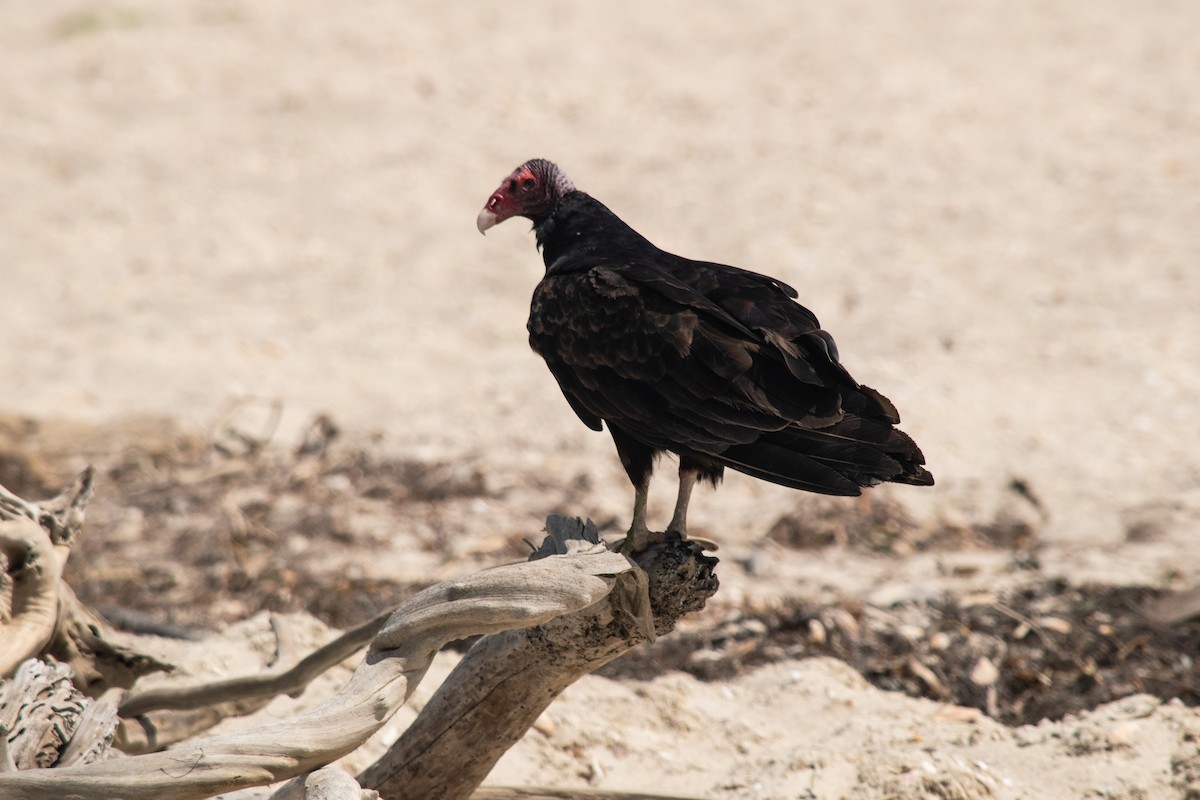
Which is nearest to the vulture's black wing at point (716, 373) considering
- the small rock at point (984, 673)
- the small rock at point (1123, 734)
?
the small rock at point (1123, 734)

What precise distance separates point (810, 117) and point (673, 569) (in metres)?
6.40

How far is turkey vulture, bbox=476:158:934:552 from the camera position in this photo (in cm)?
280

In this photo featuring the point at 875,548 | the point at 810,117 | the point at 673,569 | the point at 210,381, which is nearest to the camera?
the point at 673,569

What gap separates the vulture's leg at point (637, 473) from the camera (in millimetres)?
3061

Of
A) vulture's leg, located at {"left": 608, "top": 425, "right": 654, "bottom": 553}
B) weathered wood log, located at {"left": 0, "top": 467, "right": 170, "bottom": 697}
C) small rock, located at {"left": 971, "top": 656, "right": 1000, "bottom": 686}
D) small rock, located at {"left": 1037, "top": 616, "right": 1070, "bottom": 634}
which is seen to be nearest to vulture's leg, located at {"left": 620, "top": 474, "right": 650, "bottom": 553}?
vulture's leg, located at {"left": 608, "top": 425, "right": 654, "bottom": 553}

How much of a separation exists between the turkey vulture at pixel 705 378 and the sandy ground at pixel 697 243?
972mm

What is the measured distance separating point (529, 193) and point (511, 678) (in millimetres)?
1501

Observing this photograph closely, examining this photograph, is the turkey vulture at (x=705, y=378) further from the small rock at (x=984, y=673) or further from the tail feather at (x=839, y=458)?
the small rock at (x=984, y=673)

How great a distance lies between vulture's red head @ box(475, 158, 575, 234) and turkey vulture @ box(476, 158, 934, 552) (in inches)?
15.8

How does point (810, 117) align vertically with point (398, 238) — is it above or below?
above

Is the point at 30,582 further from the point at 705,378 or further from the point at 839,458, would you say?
the point at 839,458

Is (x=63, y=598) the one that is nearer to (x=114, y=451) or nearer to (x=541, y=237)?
(x=541, y=237)

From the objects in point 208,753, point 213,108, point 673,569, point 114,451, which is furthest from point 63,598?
point 213,108

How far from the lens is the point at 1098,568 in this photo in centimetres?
490
